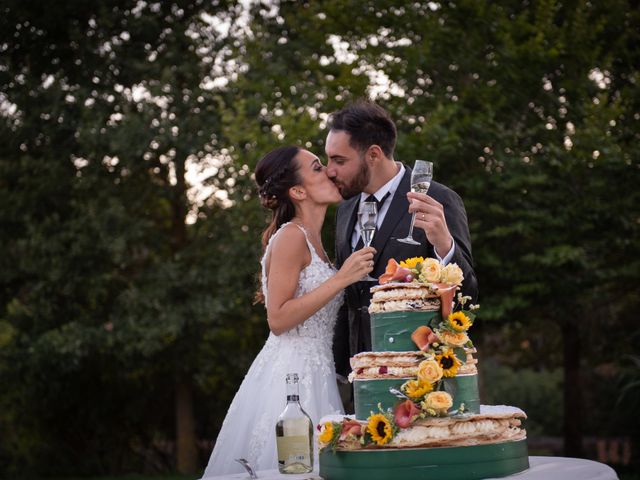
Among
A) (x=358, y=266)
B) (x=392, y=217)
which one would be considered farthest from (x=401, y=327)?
(x=392, y=217)

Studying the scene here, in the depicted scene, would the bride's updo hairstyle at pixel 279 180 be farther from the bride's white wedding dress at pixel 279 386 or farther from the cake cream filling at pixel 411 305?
the cake cream filling at pixel 411 305

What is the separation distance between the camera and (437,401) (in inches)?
138

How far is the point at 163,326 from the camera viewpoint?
1455cm

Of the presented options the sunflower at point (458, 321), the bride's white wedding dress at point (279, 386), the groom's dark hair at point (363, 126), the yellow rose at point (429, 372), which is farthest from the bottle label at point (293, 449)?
the groom's dark hair at point (363, 126)

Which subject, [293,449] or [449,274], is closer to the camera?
[449,274]

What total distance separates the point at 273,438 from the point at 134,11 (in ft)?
41.9

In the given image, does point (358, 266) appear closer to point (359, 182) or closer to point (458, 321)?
point (359, 182)

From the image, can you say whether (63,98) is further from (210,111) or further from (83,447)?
(83,447)

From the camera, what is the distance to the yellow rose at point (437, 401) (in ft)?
11.5

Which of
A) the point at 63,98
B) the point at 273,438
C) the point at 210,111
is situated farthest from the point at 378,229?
the point at 63,98

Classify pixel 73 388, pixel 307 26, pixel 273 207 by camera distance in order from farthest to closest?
pixel 73 388, pixel 307 26, pixel 273 207

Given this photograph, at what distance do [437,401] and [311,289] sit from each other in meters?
1.62

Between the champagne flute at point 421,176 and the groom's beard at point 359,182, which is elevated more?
the groom's beard at point 359,182

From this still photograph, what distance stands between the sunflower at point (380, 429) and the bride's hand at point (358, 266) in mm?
1046
